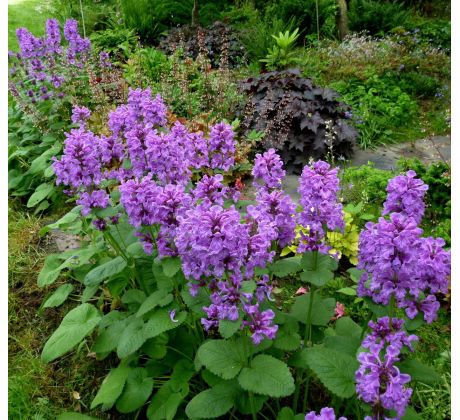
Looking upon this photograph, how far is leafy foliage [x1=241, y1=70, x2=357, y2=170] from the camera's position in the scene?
15.3ft

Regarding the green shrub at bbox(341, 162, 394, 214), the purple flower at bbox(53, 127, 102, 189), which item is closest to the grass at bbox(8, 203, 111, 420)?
the purple flower at bbox(53, 127, 102, 189)

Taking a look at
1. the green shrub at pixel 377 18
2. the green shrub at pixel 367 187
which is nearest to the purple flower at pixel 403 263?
the green shrub at pixel 367 187

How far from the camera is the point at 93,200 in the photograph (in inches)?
92.0

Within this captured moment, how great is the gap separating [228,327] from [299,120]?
3.37m

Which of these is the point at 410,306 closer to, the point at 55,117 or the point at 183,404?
the point at 183,404

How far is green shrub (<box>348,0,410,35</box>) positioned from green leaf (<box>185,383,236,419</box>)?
25.3ft

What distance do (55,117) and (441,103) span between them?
14.3 feet

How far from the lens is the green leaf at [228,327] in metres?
1.68

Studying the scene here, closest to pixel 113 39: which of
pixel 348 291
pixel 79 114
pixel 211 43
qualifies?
pixel 211 43

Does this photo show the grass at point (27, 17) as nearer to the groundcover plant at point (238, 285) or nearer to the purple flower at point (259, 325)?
the groundcover plant at point (238, 285)

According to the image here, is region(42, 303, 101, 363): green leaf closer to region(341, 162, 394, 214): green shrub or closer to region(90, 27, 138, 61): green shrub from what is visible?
region(341, 162, 394, 214): green shrub

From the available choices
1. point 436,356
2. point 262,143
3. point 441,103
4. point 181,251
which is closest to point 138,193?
point 181,251

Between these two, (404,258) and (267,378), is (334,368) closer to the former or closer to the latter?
(267,378)

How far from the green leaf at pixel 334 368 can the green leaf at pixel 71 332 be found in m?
1.08
